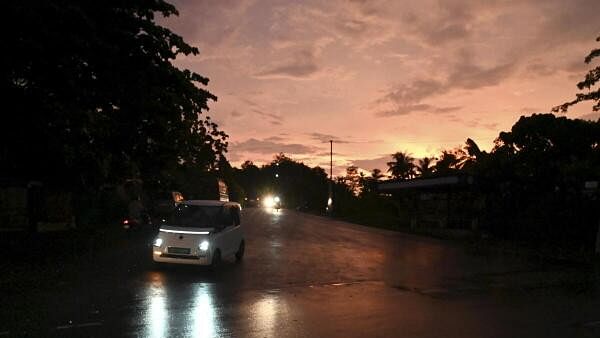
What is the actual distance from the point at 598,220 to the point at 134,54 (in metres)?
19.9

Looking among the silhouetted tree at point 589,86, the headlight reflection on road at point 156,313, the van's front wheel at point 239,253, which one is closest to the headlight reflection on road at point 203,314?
the headlight reflection on road at point 156,313

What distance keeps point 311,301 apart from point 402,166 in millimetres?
57244

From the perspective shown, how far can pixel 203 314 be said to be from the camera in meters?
8.92

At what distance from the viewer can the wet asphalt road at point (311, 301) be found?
8.08m

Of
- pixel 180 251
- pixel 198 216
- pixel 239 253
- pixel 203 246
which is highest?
pixel 198 216

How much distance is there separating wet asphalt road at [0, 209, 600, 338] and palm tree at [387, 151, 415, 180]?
49.1 metres

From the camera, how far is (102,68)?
50.4 ft

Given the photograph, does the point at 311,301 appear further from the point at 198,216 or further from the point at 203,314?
the point at 198,216

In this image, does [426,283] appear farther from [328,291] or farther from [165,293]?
[165,293]

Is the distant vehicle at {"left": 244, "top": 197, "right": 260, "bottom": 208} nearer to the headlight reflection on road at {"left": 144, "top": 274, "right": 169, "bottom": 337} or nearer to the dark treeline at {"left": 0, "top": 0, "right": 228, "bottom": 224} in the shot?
the dark treeline at {"left": 0, "top": 0, "right": 228, "bottom": 224}

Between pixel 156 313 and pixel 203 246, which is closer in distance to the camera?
pixel 156 313

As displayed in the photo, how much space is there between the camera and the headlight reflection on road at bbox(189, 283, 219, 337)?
7.77 meters

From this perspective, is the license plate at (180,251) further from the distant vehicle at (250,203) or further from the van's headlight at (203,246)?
the distant vehicle at (250,203)

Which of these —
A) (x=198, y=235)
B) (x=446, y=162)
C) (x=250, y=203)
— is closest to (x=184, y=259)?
(x=198, y=235)
